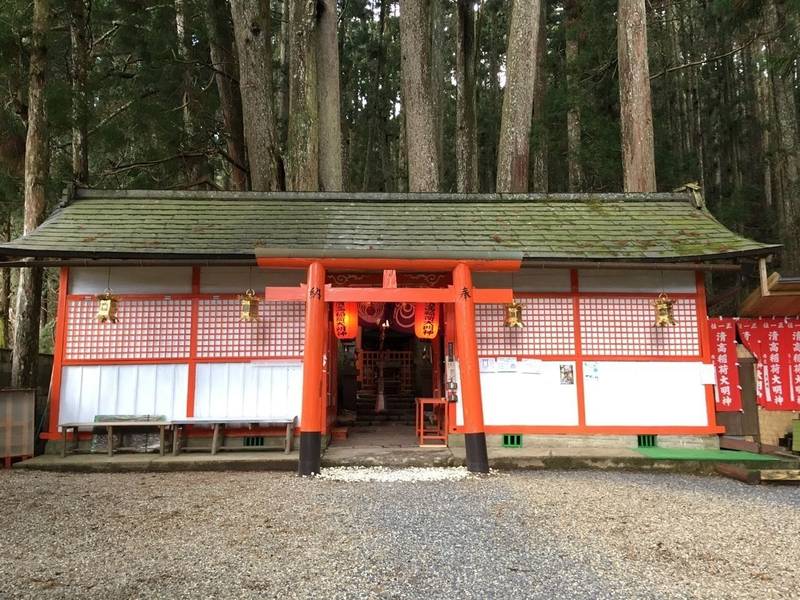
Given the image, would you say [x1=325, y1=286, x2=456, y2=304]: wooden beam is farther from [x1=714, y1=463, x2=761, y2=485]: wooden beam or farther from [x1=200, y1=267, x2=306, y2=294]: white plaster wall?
[x1=714, y1=463, x2=761, y2=485]: wooden beam

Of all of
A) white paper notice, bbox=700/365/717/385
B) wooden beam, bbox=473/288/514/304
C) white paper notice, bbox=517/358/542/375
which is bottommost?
white paper notice, bbox=700/365/717/385

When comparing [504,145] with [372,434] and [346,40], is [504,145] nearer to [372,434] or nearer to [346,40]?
[372,434]

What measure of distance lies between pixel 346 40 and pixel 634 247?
874 inches

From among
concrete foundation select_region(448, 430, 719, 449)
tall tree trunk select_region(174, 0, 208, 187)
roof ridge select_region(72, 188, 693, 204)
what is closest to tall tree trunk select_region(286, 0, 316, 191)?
roof ridge select_region(72, 188, 693, 204)

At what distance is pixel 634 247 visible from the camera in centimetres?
793

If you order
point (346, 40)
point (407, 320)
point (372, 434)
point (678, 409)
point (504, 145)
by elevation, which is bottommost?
point (372, 434)

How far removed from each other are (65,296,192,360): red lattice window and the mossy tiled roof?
34.5 inches

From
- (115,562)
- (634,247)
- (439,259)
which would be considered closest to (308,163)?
(439,259)

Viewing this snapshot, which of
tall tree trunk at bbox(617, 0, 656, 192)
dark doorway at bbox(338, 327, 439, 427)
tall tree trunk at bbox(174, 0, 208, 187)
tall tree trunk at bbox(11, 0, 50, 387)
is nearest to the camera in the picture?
tall tree trunk at bbox(11, 0, 50, 387)

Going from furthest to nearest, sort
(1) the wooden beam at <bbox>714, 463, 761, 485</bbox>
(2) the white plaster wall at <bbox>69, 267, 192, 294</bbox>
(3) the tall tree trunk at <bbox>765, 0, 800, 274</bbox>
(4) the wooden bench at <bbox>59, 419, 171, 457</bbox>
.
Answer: (3) the tall tree trunk at <bbox>765, 0, 800, 274</bbox>
(2) the white plaster wall at <bbox>69, 267, 192, 294</bbox>
(4) the wooden bench at <bbox>59, 419, 171, 457</bbox>
(1) the wooden beam at <bbox>714, 463, 761, 485</bbox>

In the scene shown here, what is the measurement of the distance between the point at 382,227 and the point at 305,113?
12.6ft

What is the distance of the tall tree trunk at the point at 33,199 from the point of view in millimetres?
8406

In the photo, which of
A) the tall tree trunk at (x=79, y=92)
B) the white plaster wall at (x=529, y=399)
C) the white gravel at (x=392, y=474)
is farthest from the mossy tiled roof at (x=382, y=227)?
the white gravel at (x=392, y=474)

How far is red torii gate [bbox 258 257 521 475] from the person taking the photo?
6.70 m
